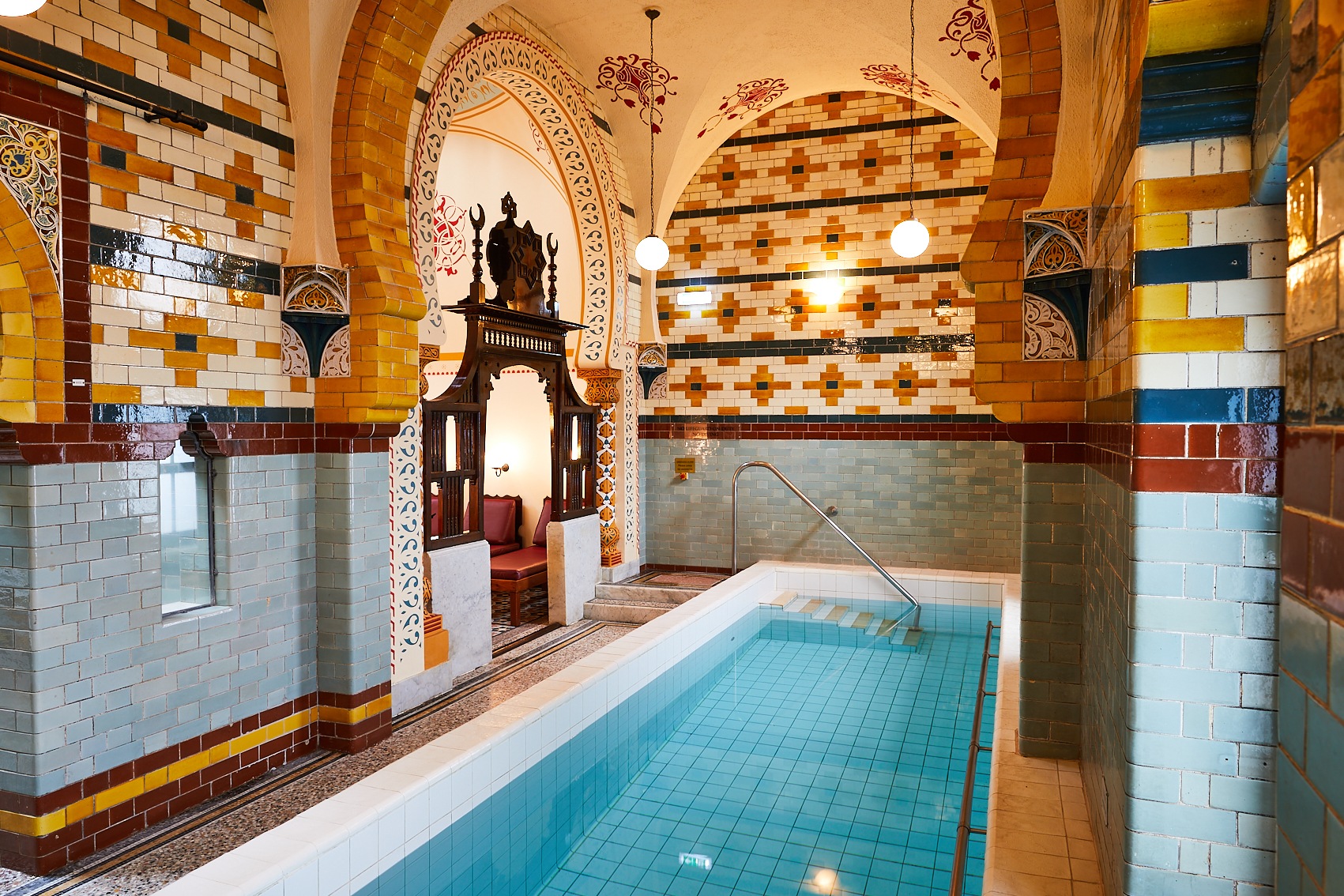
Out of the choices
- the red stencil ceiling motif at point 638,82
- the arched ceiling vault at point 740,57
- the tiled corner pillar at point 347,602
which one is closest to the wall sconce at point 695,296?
the arched ceiling vault at point 740,57

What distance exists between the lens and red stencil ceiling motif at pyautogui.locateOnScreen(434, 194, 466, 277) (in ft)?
29.6

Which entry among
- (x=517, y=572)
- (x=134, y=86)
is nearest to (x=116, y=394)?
(x=134, y=86)

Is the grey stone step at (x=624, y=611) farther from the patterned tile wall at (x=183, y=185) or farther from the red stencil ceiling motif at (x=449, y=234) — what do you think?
the red stencil ceiling motif at (x=449, y=234)

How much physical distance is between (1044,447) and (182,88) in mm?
4267

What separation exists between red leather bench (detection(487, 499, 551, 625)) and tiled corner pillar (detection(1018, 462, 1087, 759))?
4.88 meters

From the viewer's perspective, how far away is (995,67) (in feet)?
19.4

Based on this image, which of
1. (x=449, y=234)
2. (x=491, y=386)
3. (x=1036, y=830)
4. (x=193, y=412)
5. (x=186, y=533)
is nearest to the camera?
(x=1036, y=830)

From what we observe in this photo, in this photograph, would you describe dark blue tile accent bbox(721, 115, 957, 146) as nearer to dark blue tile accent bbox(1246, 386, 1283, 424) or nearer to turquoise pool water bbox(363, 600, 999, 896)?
turquoise pool water bbox(363, 600, 999, 896)

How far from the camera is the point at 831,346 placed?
9023mm

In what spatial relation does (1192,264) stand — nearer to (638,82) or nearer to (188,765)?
(188,765)

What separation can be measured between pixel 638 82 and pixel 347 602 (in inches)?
218

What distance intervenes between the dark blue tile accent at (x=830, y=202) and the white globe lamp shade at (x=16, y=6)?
7679mm

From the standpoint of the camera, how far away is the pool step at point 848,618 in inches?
281

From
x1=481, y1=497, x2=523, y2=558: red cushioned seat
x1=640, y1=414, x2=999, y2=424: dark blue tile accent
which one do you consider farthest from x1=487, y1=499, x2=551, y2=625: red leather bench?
x1=640, y1=414, x2=999, y2=424: dark blue tile accent
